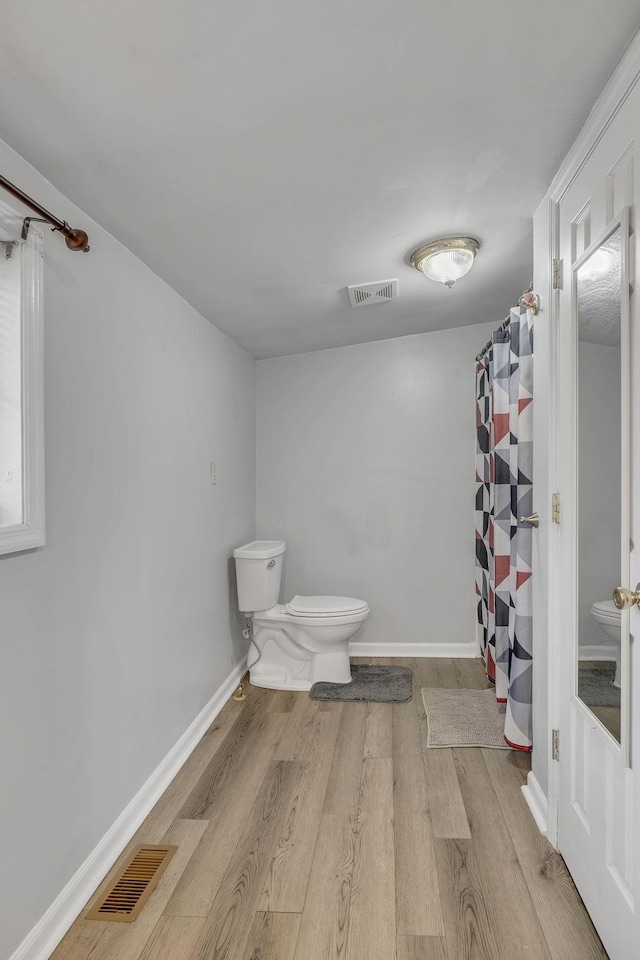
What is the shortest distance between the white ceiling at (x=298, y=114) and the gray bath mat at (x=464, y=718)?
212 cm

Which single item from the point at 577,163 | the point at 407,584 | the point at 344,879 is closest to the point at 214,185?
the point at 577,163

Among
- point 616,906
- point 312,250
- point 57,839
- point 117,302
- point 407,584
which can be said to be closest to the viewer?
point 616,906

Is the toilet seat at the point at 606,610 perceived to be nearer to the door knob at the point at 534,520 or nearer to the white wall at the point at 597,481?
the white wall at the point at 597,481

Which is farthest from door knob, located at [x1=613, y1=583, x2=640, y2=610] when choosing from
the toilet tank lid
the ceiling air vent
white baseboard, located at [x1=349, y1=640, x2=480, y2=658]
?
white baseboard, located at [x1=349, y1=640, x2=480, y2=658]

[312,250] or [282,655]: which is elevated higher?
[312,250]

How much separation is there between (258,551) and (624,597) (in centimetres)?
210

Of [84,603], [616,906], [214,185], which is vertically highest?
[214,185]

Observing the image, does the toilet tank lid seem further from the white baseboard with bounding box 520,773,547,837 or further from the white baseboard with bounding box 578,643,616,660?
the white baseboard with bounding box 578,643,616,660

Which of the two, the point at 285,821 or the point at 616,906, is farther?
the point at 285,821

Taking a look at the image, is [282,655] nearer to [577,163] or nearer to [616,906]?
[616,906]

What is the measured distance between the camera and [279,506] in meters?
3.84

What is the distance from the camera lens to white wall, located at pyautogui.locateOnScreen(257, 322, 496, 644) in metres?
3.69

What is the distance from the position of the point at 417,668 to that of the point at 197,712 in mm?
1475

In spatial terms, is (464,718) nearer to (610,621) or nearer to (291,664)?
(291,664)
